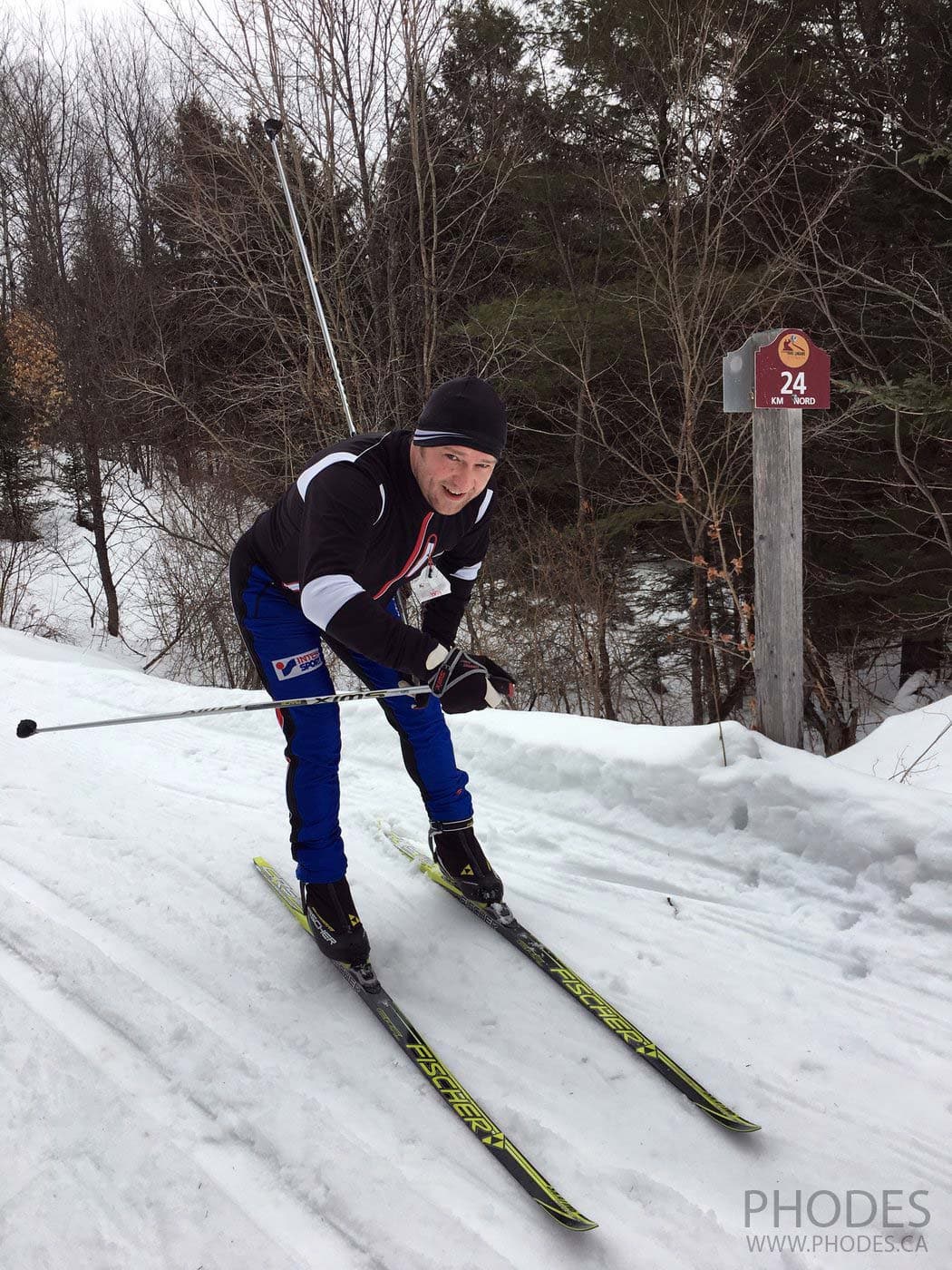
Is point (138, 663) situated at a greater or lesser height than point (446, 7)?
lesser

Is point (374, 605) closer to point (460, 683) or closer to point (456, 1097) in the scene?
point (460, 683)

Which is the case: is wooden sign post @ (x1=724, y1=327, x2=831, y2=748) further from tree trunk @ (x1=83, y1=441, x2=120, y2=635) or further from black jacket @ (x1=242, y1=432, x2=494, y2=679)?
tree trunk @ (x1=83, y1=441, x2=120, y2=635)

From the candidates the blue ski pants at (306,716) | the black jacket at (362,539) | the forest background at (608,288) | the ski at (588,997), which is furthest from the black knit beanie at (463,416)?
the forest background at (608,288)

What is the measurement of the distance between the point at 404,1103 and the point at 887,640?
9588mm

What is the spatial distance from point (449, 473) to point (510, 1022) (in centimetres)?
162

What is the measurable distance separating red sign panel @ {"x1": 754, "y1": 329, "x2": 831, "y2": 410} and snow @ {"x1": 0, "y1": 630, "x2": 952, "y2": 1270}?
1402 mm

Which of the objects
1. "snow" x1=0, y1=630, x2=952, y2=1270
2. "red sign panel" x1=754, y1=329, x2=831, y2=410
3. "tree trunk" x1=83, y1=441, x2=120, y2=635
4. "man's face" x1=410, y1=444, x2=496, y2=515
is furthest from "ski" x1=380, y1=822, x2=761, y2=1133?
"tree trunk" x1=83, y1=441, x2=120, y2=635

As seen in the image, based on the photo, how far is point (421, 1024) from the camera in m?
2.39

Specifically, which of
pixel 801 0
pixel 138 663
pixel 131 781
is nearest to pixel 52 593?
pixel 138 663

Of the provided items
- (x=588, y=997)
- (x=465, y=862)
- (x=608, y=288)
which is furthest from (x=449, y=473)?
(x=608, y=288)

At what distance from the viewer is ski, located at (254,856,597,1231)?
69.4 inches

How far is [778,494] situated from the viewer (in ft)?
11.3

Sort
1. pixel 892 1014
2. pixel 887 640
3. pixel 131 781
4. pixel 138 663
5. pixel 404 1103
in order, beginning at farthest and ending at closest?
pixel 138 663
pixel 887 640
pixel 131 781
pixel 892 1014
pixel 404 1103

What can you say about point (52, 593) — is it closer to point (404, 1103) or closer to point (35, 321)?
point (35, 321)
